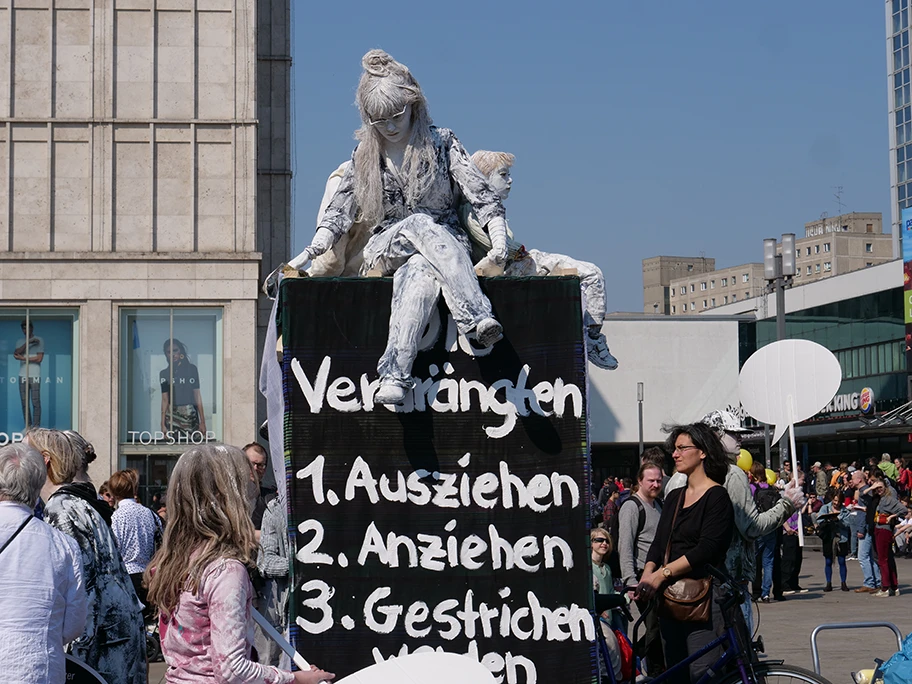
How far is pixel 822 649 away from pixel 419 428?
883cm

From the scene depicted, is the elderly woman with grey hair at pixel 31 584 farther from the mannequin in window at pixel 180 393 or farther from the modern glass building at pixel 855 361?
the modern glass building at pixel 855 361

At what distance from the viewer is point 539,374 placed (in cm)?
566

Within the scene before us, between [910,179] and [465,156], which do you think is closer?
[465,156]

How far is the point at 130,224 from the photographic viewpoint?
35750mm

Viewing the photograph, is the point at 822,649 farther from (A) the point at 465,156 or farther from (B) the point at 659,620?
(A) the point at 465,156

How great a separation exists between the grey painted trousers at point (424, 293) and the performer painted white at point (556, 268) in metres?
0.28

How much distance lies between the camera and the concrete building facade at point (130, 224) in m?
35.2

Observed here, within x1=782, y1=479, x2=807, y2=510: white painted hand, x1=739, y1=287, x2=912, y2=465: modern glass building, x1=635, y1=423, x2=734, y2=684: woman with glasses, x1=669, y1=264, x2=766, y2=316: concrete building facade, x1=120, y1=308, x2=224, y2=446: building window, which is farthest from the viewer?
x1=669, y1=264, x2=766, y2=316: concrete building facade

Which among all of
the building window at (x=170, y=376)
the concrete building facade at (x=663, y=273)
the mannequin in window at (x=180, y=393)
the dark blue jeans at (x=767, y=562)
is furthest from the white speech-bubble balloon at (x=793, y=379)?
the concrete building facade at (x=663, y=273)

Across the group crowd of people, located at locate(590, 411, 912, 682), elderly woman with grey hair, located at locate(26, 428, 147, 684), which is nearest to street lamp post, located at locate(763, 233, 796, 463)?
crowd of people, located at locate(590, 411, 912, 682)

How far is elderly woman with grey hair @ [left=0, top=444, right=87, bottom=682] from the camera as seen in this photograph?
484 cm

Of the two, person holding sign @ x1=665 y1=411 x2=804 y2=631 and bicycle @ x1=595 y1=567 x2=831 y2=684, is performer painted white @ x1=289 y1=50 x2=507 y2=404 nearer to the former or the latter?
bicycle @ x1=595 y1=567 x2=831 y2=684

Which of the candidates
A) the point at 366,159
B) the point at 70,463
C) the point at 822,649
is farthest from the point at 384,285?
the point at 822,649

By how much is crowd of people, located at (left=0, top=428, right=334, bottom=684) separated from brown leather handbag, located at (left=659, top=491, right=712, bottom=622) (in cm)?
199
